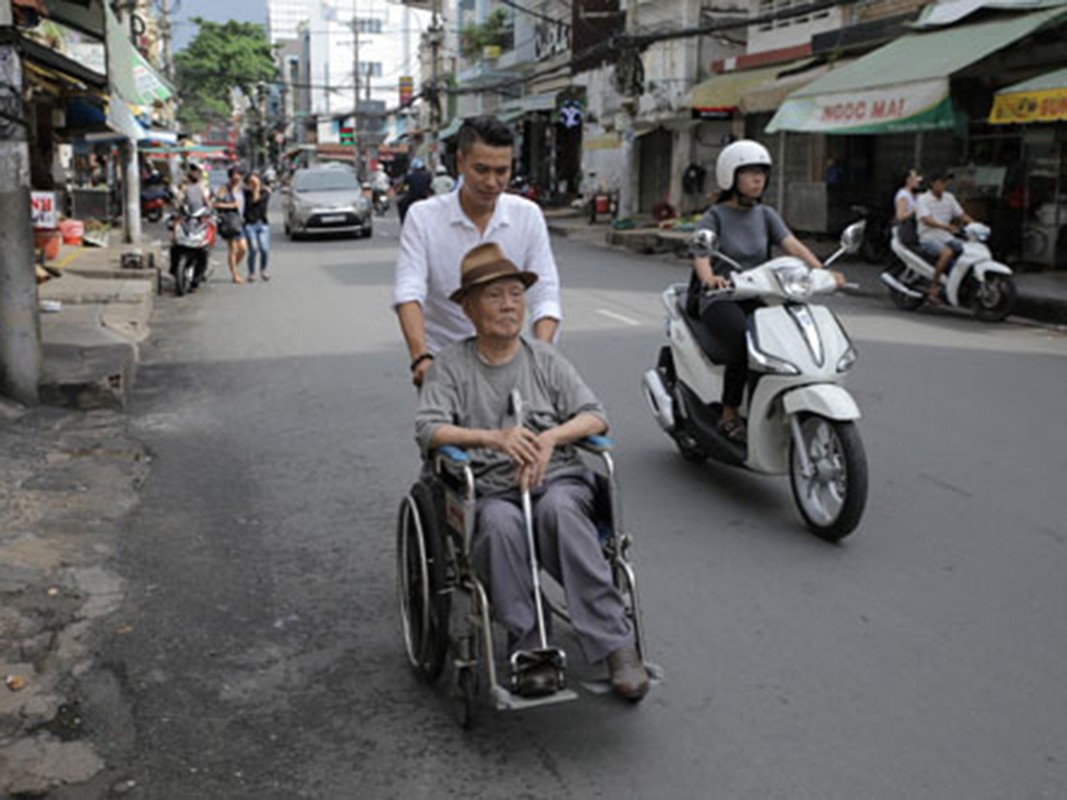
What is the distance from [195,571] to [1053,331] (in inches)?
393

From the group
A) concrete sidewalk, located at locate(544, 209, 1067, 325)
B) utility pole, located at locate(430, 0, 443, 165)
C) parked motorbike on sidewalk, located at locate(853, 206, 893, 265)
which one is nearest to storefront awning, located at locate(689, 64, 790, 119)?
concrete sidewalk, located at locate(544, 209, 1067, 325)

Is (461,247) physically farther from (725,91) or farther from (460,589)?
(725,91)

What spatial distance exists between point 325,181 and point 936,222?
17.9 metres

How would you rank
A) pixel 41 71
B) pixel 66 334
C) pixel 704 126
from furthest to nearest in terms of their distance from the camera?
pixel 704 126 → pixel 41 71 → pixel 66 334

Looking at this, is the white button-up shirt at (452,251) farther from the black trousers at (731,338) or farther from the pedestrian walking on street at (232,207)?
the pedestrian walking on street at (232,207)

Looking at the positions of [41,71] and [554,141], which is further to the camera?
[554,141]

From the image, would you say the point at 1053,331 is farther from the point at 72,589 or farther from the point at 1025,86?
the point at 72,589

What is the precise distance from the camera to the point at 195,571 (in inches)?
201

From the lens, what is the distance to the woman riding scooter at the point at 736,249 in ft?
19.6

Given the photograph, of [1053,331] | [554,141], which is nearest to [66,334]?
[1053,331]

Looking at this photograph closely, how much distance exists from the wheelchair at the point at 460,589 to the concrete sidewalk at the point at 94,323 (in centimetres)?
516

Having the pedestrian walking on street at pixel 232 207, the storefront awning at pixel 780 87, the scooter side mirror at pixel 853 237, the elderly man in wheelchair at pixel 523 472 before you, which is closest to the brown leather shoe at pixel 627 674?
the elderly man in wheelchair at pixel 523 472

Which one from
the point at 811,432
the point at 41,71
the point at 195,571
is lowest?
the point at 195,571

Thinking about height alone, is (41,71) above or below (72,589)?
above
